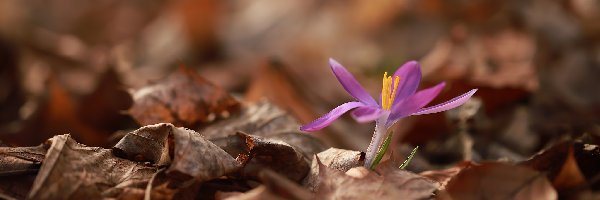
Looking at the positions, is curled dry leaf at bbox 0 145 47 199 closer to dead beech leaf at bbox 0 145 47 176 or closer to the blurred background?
dead beech leaf at bbox 0 145 47 176

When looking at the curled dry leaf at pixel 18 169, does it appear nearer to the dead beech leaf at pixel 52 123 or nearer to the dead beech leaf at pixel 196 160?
the dead beech leaf at pixel 196 160

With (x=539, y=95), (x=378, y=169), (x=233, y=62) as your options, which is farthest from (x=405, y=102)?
(x=233, y=62)

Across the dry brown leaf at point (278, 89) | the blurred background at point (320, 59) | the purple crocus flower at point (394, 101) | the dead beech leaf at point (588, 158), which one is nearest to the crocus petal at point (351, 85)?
the purple crocus flower at point (394, 101)

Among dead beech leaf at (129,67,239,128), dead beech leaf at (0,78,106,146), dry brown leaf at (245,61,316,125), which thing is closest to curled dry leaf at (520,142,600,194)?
dead beech leaf at (129,67,239,128)

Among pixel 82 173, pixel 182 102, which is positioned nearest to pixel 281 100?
pixel 182 102

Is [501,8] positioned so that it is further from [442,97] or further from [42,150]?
[42,150]
